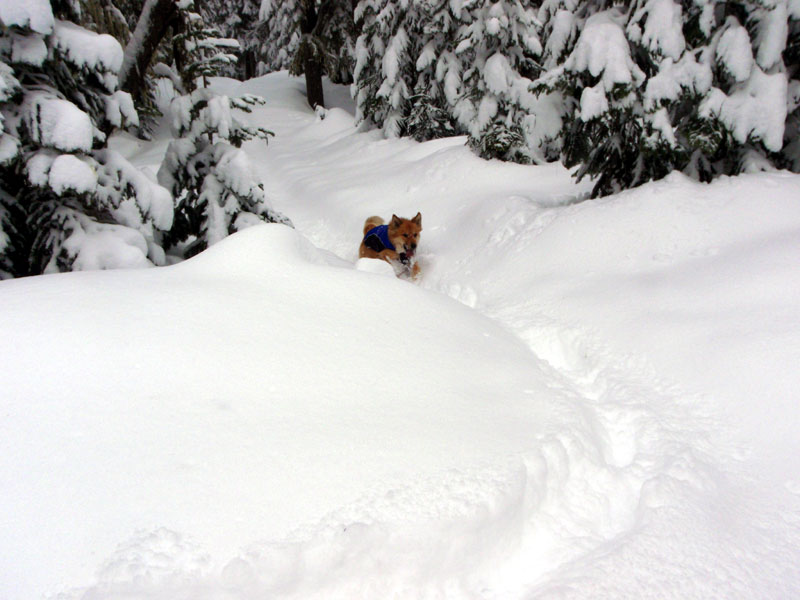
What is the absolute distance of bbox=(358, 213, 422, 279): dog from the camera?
6348mm

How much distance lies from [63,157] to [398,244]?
3795 millimetres

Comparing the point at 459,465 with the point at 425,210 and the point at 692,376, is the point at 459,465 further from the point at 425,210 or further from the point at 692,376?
the point at 425,210

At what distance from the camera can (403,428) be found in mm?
2271

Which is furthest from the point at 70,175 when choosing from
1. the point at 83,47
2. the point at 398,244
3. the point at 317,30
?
the point at 317,30

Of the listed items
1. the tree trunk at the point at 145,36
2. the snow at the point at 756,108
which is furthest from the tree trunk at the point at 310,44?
the snow at the point at 756,108

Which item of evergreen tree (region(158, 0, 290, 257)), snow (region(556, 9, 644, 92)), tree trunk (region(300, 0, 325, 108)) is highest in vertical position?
tree trunk (region(300, 0, 325, 108))

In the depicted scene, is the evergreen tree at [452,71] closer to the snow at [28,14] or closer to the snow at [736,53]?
the snow at [736,53]

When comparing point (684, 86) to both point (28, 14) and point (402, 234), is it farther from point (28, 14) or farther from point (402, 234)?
point (28, 14)

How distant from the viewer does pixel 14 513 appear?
59.0 inches

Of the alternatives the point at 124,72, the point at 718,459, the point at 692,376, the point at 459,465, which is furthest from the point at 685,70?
the point at 124,72

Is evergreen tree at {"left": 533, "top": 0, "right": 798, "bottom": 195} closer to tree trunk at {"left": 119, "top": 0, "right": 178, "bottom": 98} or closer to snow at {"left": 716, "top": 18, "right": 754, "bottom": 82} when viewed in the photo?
snow at {"left": 716, "top": 18, "right": 754, "bottom": 82}

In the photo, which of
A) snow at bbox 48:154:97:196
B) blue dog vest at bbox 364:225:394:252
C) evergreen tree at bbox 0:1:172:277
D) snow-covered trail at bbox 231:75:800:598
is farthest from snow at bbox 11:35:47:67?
snow-covered trail at bbox 231:75:800:598

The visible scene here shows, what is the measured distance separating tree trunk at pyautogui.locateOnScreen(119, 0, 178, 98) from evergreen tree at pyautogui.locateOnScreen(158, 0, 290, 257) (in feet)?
1.21

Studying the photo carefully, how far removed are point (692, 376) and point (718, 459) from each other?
2.56 feet
